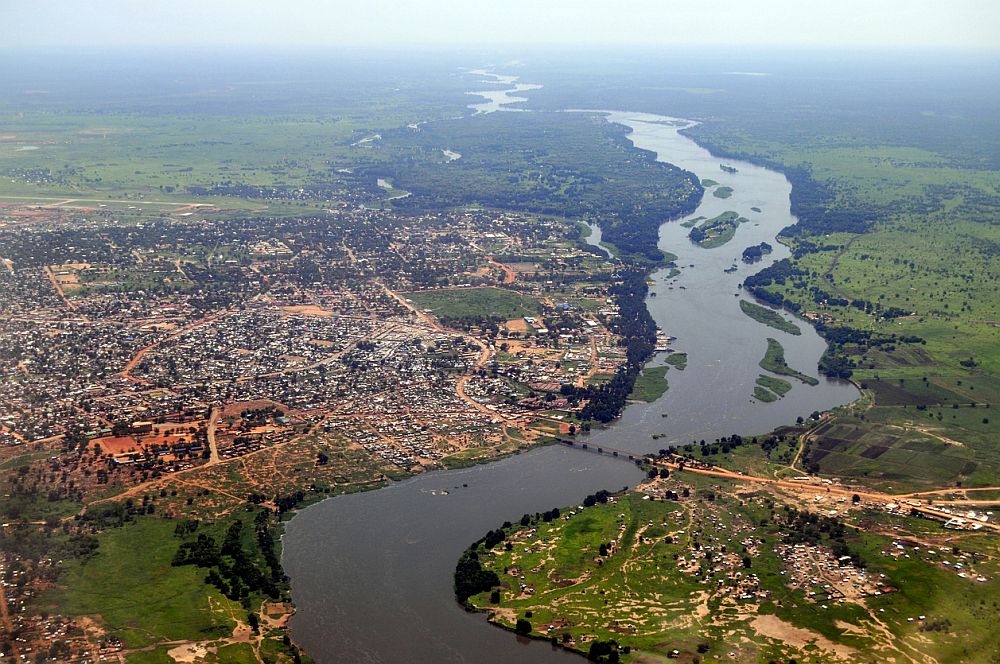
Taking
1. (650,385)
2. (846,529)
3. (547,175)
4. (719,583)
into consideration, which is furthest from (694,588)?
(547,175)

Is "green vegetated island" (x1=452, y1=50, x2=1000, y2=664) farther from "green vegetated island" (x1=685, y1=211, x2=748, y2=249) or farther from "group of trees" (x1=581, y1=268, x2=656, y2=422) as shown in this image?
"green vegetated island" (x1=685, y1=211, x2=748, y2=249)

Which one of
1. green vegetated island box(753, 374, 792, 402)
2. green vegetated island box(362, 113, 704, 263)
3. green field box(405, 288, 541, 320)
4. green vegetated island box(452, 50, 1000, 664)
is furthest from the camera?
green vegetated island box(362, 113, 704, 263)

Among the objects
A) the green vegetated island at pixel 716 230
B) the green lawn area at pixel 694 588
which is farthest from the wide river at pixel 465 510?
the green vegetated island at pixel 716 230

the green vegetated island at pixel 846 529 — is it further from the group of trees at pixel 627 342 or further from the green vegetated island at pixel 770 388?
the group of trees at pixel 627 342

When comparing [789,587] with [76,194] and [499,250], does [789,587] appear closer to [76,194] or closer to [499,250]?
[499,250]

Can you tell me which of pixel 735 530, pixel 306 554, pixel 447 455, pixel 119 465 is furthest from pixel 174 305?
pixel 735 530

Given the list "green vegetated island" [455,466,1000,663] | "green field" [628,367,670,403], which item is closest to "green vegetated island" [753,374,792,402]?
"green field" [628,367,670,403]
